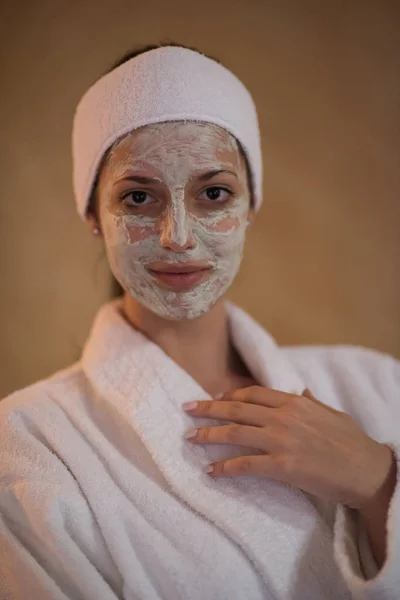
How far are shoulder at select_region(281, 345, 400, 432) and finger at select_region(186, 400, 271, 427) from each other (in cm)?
24

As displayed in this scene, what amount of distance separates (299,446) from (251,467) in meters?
0.07

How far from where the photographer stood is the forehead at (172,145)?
752mm

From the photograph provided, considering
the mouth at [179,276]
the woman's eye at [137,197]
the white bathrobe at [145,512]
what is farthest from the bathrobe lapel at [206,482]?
the woman's eye at [137,197]

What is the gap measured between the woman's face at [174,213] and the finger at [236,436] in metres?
0.18

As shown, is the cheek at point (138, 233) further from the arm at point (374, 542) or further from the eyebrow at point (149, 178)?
the arm at point (374, 542)

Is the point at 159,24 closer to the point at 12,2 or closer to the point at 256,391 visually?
the point at 12,2

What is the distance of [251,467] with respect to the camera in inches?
27.6

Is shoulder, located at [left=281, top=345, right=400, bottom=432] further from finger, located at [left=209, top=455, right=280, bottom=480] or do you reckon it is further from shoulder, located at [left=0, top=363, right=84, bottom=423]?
shoulder, located at [left=0, top=363, right=84, bottom=423]

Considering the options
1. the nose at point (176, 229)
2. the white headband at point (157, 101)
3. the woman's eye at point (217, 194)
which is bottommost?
the nose at point (176, 229)

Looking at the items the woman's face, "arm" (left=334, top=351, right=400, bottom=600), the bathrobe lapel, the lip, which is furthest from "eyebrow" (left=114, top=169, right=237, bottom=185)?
"arm" (left=334, top=351, right=400, bottom=600)

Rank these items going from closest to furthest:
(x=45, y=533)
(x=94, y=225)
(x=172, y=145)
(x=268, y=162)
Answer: (x=45, y=533)
(x=172, y=145)
(x=94, y=225)
(x=268, y=162)

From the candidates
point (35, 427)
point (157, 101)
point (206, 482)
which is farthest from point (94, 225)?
point (206, 482)

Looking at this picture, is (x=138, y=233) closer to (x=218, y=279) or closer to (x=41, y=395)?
(x=218, y=279)

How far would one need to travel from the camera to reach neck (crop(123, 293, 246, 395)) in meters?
0.88
